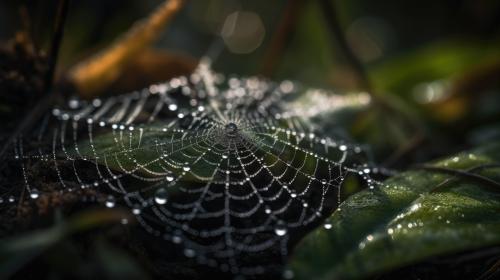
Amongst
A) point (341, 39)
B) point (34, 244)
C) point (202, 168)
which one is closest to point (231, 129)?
point (202, 168)

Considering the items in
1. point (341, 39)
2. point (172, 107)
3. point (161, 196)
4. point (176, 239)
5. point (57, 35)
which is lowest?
point (176, 239)

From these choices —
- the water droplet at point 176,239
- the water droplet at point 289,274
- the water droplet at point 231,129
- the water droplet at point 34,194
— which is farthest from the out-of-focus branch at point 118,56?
the water droplet at point 289,274

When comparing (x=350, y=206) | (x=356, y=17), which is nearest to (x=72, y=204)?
(x=350, y=206)

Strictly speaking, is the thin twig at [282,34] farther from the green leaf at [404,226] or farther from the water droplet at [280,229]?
the water droplet at [280,229]

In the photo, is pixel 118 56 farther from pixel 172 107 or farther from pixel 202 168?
pixel 202 168

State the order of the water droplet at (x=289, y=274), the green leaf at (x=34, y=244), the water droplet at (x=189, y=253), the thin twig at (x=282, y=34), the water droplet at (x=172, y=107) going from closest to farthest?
the green leaf at (x=34, y=244)
the water droplet at (x=289, y=274)
the water droplet at (x=189, y=253)
the water droplet at (x=172, y=107)
the thin twig at (x=282, y=34)

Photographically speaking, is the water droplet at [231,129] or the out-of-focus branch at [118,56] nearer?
the water droplet at [231,129]

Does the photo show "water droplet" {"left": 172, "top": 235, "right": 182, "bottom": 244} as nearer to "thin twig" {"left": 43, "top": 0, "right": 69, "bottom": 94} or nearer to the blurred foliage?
the blurred foliage

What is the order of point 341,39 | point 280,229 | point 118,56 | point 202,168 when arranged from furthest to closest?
1. point 341,39
2. point 118,56
3. point 202,168
4. point 280,229
